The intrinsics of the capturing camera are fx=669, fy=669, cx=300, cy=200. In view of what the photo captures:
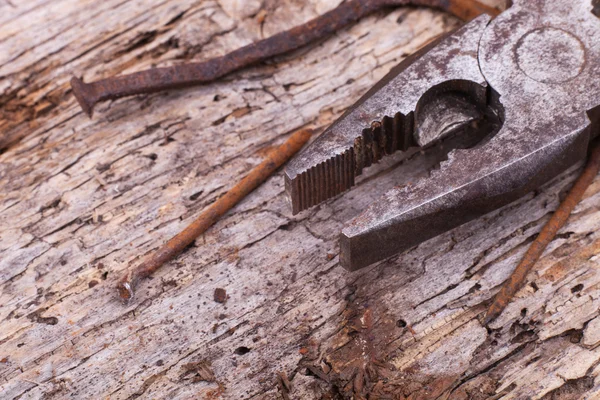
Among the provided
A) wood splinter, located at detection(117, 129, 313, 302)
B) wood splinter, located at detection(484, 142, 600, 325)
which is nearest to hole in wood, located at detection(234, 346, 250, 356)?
wood splinter, located at detection(117, 129, 313, 302)

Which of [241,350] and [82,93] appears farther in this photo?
[82,93]

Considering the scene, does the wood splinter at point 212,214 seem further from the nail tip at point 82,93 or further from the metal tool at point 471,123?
the nail tip at point 82,93

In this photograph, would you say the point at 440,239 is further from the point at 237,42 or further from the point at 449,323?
the point at 237,42

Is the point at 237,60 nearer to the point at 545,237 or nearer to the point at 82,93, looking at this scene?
the point at 82,93

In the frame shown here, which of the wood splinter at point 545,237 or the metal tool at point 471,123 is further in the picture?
the wood splinter at point 545,237

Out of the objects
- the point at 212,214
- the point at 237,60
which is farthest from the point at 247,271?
the point at 237,60

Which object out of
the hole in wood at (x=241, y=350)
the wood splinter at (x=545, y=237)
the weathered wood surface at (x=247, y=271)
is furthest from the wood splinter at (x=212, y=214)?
the wood splinter at (x=545, y=237)

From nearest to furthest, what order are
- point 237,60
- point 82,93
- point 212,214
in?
point 212,214, point 82,93, point 237,60
